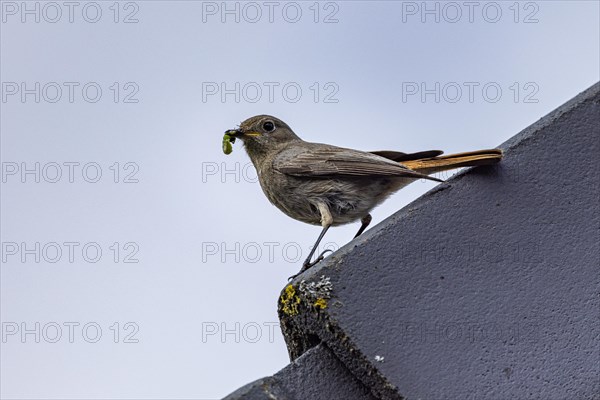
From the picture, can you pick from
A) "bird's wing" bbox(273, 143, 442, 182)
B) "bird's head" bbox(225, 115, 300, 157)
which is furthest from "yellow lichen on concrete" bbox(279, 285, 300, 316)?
"bird's head" bbox(225, 115, 300, 157)

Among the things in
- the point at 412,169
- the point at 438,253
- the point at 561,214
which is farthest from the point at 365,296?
the point at 412,169

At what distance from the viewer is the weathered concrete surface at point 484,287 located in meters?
3.00

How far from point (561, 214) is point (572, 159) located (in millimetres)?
255

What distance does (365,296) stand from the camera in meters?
3.16

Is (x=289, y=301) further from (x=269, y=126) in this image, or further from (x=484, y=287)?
(x=269, y=126)

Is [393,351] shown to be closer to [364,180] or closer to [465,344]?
[465,344]

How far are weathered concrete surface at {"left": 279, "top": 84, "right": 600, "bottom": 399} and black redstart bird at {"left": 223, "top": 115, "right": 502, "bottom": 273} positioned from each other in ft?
4.72

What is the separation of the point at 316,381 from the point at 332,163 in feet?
9.83

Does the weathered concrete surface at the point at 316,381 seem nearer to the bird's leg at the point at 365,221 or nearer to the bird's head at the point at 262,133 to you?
the bird's leg at the point at 365,221

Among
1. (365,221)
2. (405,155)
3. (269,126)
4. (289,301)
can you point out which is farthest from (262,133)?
(289,301)

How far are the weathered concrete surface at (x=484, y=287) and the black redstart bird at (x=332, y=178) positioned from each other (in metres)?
1.44

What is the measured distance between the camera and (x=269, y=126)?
723 centimetres

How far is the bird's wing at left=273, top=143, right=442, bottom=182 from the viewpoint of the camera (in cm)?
Answer: 540

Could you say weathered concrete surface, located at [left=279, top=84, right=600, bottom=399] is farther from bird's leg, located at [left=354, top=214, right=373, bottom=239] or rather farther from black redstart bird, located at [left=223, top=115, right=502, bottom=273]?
bird's leg, located at [left=354, top=214, right=373, bottom=239]
